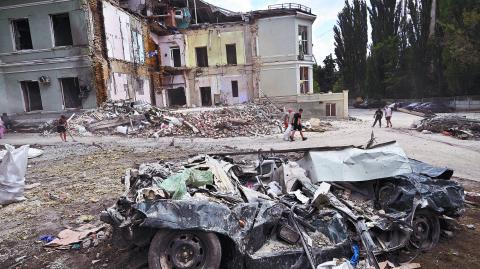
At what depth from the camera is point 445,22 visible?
3403 centimetres

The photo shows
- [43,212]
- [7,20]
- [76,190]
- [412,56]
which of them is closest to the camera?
[43,212]

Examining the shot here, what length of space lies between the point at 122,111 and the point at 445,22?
106 ft

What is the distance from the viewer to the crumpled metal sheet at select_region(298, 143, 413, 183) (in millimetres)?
4941

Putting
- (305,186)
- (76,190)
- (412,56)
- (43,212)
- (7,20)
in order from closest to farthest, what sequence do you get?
(305,186) → (43,212) → (76,190) → (7,20) → (412,56)

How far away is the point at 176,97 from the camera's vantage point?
105 ft

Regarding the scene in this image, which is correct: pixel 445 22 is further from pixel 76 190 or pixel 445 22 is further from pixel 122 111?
pixel 76 190

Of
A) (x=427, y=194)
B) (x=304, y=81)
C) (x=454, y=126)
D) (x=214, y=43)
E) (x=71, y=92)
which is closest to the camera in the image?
(x=427, y=194)

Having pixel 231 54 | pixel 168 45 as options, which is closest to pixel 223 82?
pixel 231 54

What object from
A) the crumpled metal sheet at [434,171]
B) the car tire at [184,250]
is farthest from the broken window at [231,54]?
the car tire at [184,250]

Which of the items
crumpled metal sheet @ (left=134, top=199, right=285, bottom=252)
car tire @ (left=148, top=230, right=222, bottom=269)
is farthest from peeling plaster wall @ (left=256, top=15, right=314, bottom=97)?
car tire @ (left=148, top=230, right=222, bottom=269)

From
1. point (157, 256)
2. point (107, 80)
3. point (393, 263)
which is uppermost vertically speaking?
point (107, 80)

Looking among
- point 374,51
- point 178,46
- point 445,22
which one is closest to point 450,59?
point 445,22

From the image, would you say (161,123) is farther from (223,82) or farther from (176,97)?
(176,97)

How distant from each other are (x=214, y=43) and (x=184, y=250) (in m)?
27.6
